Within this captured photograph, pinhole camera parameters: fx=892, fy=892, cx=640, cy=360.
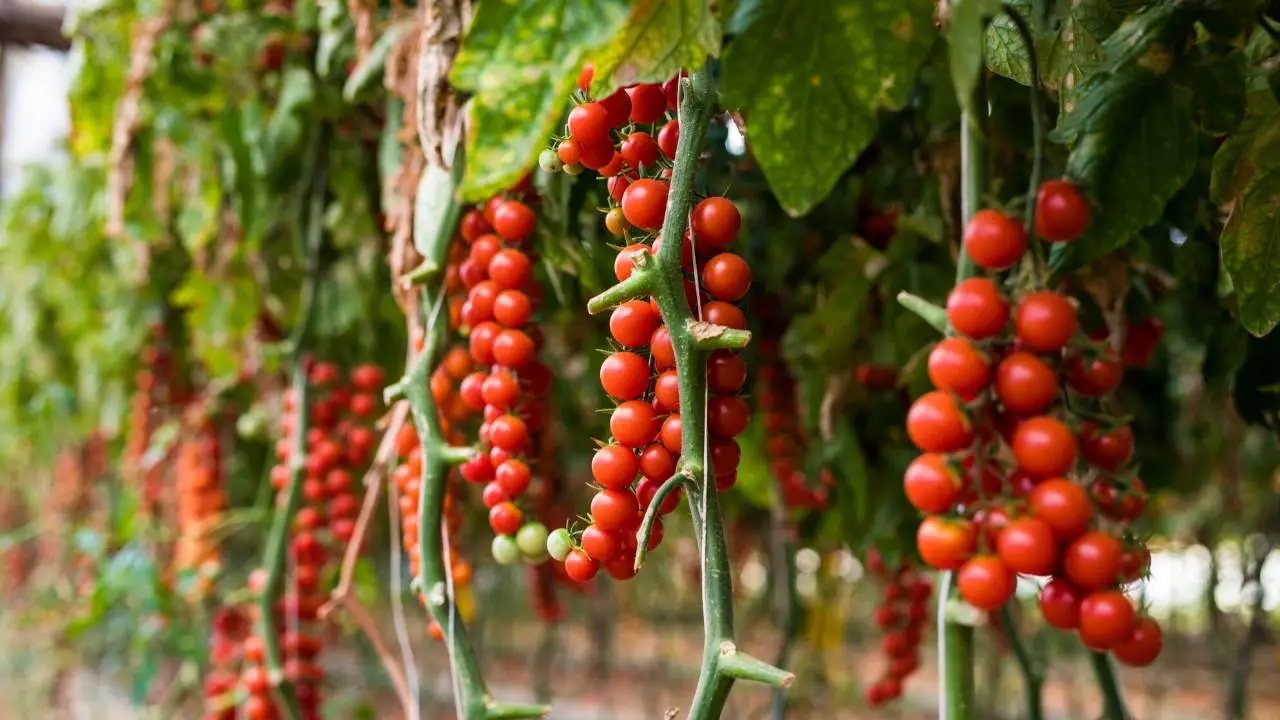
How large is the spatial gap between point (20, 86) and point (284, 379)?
2.64 meters

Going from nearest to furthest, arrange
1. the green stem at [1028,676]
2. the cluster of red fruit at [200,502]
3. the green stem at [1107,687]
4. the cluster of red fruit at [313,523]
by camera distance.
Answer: the green stem at [1107,687]
the green stem at [1028,676]
the cluster of red fruit at [313,523]
the cluster of red fruit at [200,502]

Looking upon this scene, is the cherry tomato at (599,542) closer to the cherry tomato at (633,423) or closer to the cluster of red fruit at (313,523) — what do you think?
the cherry tomato at (633,423)

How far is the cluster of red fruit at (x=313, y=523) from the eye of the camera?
36.2 inches

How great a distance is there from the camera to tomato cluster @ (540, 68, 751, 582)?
1.30ft

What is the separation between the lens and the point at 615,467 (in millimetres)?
393

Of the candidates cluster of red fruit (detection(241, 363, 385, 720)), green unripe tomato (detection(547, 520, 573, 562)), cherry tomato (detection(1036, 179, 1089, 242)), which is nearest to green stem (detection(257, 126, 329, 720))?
cluster of red fruit (detection(241, 363, 385, 720))

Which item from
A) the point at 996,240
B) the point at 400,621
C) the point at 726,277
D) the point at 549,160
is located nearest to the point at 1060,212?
the point at 996,240

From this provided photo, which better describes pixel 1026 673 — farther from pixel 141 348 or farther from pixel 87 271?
pixel 87 271

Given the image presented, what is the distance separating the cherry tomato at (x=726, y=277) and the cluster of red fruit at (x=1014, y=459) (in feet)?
0.34

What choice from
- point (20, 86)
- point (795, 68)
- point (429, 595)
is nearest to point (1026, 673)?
point (429, 595)

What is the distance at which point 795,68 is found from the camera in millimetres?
391

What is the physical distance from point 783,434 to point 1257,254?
0.62 m

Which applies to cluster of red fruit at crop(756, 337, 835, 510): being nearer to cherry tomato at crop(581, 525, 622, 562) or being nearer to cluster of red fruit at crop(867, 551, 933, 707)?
cluster of red fruit at crop(867, 551, 933, 707)

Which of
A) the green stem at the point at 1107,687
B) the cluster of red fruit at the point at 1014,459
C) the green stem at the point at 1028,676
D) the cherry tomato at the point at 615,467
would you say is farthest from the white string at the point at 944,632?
the green stem at the point at 1028,676
